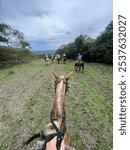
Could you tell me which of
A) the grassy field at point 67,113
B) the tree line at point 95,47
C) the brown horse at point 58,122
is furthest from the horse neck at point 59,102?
the tree line at point 95,47

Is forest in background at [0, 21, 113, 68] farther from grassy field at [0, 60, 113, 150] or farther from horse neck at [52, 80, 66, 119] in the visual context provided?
horse neck at [52, 80, 66, 119]

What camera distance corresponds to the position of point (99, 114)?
18.1 metres

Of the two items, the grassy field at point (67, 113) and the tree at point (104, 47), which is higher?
the tree at point (104, 47)

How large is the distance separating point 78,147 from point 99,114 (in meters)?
5.00

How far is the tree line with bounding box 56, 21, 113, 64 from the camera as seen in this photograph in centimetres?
4728

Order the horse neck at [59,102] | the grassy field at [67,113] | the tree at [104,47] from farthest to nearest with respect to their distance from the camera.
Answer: the tree at [104,47] → the grassy field at [67,113] → the horse neck at [59,102]

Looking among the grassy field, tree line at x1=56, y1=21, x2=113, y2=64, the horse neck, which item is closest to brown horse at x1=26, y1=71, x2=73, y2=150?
the horse neck

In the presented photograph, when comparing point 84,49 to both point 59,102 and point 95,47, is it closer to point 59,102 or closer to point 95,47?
point 95,47

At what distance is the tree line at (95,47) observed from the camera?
155 ft

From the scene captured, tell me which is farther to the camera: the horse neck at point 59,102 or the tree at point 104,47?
the tree at point 104,47

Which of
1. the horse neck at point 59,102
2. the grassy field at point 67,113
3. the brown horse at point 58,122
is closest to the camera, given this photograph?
the brown horse at point 58,122

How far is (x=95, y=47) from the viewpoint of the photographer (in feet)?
164

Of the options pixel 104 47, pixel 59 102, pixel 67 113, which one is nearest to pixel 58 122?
pixel 59 102

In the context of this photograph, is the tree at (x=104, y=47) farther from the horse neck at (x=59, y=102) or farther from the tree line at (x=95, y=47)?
the horse neck at (x=59, y=102)
